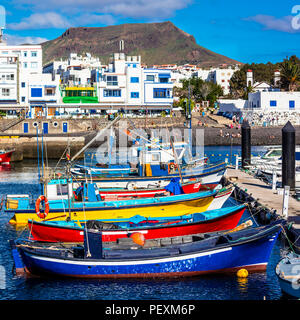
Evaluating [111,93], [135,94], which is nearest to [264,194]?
[135,94]

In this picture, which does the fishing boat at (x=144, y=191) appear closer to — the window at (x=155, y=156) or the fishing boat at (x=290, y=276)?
the window at (x=155, y=156)

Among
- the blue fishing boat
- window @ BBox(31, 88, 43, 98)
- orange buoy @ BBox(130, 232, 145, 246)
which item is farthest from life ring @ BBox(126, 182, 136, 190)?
window @ BBox(31, 88, 43, 98)

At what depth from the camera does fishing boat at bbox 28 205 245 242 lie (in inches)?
805

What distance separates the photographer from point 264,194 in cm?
2875

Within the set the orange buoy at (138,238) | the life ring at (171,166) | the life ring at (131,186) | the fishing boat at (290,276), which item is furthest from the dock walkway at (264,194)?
the life ring at (131,186)

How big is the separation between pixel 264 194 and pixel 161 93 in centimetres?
5791

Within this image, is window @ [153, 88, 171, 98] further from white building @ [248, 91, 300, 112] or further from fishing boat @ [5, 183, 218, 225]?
fishing boat @ [5, 183, 218, 225]

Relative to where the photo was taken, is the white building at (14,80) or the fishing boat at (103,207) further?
the white building at (14,80)

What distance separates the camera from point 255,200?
26.7 meters

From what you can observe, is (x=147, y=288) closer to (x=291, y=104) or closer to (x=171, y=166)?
(x=171, y=166)

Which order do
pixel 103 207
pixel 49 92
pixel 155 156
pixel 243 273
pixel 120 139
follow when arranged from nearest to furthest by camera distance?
pixel 243 273
pixel 103 207
pixel 155 156
pixel 120 139
pixel 49 92

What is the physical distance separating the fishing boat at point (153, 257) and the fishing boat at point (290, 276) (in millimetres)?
2452

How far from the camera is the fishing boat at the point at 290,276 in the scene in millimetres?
14636
